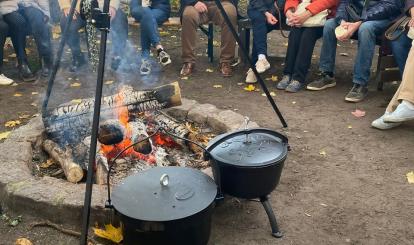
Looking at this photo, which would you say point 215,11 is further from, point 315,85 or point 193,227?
point 193,227

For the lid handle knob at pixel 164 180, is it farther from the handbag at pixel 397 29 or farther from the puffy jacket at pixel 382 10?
the puffy jacket at pixel 382 10

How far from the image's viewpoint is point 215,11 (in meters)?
6.27

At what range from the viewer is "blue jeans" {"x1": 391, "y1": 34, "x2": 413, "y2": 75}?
4910 millimetres

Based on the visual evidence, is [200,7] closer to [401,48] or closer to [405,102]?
[401,48]

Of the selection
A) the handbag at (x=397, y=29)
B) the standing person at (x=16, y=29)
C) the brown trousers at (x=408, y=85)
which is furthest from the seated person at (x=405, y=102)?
the standing person at (x=16, y=29)

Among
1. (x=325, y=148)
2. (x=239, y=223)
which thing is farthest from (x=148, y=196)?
(x=325, y=148)

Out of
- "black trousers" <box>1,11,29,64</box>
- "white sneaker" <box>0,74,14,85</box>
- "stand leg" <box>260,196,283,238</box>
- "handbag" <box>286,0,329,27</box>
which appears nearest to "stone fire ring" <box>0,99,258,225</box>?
"stand leg" <box>260,196,283,238</box>

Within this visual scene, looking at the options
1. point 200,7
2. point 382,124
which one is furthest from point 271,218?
point 200,7

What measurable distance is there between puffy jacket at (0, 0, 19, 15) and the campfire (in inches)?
113

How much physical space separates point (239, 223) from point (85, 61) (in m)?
4.38

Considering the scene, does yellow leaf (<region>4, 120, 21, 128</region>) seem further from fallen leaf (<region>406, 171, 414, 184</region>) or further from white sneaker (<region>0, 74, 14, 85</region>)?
fallen leaf (<region>406, 171, 414, 184</region>)

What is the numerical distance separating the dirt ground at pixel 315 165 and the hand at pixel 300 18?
849 mm

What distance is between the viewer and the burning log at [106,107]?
3816 millimetres

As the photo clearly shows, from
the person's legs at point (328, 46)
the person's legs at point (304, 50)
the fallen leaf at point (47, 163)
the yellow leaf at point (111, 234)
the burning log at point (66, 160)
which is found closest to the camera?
the yellow leaf at point (111, 234)
